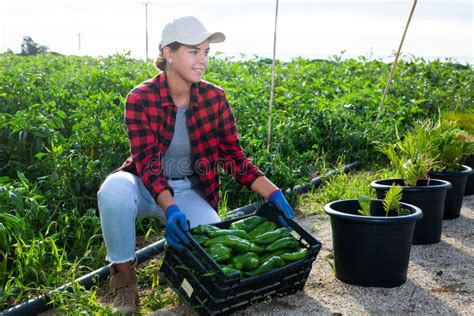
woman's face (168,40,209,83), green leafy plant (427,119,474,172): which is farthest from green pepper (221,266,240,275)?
green leafy plant (427,119,474,172)

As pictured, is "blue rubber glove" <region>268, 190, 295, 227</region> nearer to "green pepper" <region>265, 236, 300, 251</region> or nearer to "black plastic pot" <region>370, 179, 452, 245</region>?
"green pepper" <region>265, 236, 300, 251</region>

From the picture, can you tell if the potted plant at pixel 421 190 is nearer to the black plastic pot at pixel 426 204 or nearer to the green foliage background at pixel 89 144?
the black plastic pot at pixel 426 204

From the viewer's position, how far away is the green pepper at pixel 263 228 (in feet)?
9.57

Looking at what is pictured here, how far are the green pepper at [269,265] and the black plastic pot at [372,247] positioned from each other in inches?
18.1

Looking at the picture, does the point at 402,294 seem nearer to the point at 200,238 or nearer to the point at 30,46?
the point at 200,238

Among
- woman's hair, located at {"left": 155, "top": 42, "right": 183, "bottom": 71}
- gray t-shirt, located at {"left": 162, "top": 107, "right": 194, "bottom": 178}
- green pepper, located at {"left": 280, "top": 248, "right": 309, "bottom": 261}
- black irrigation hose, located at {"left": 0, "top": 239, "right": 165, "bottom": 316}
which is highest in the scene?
woman's hair, located at {"left": 155, "top": 42, "right": 183, "bottom": 71}

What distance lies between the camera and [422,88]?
8508 millimetres

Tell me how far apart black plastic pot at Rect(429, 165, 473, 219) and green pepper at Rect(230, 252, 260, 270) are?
2162mm

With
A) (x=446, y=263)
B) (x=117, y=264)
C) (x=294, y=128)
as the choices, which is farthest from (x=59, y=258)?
(x=294, y=128)

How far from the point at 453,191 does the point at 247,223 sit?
211cm

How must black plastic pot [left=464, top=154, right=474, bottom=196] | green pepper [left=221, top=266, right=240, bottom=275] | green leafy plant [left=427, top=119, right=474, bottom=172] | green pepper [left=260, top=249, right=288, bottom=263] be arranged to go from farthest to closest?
black plastic pot [left=464, top=154, right=474, bottom=196], green leafy plant [left=427, top=119, right=474, bottom=172], green pepper [left=260, top=249, right=288, bottom=263], green pepper [left=221, top=266, right=240, bottom=275]

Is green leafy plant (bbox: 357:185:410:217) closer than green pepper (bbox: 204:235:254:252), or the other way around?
green pepper (bbox: 204:235:254:252)

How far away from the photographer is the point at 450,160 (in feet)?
14.6

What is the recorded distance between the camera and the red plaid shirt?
2939mm
